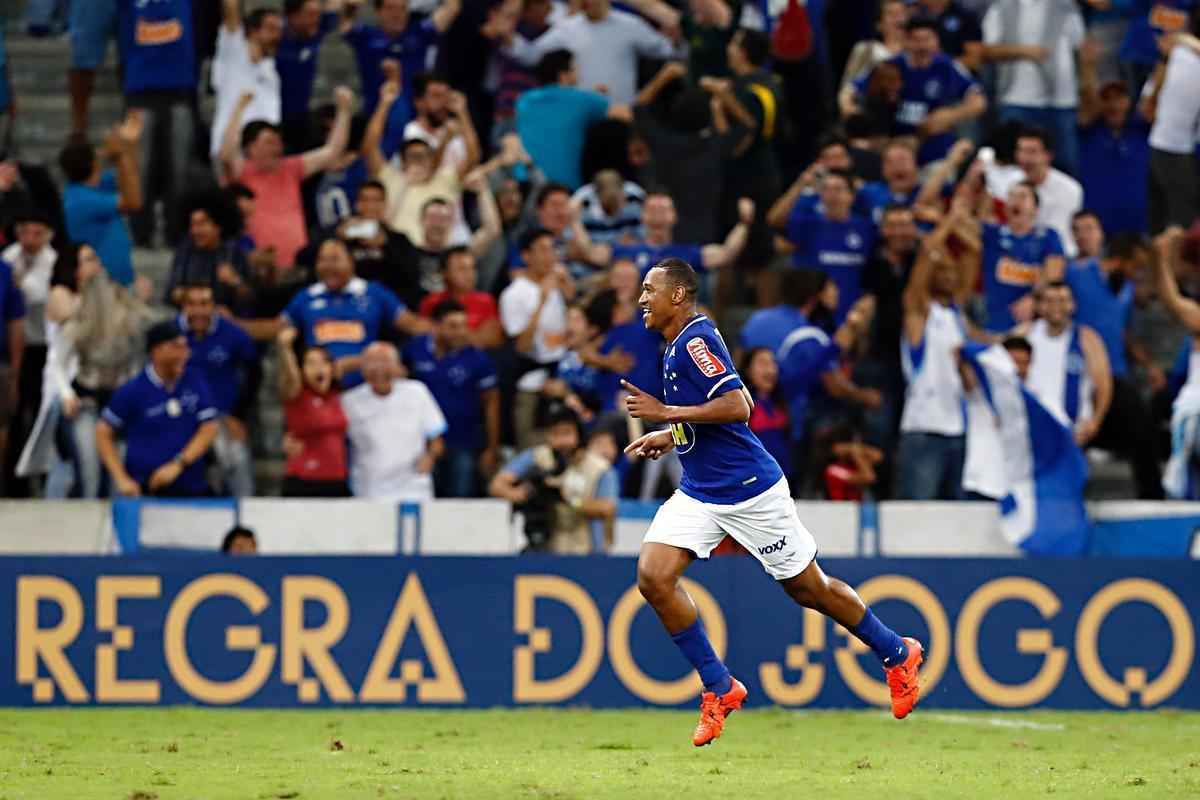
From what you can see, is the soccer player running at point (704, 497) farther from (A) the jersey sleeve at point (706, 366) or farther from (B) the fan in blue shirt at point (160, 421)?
(B) the fan in blue shirt at point (160, 421)

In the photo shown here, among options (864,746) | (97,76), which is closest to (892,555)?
(864,746)

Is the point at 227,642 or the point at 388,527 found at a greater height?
the point at 388,527

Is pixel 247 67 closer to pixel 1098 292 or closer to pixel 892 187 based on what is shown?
pixel 892 187

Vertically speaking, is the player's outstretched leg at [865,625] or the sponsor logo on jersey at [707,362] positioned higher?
the sponsor logo on jersey at [707,362]

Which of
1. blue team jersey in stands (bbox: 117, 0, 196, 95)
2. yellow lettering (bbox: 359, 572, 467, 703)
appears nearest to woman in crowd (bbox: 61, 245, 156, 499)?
blue team jersey in stands (bbox: 117, 0, 196, 95)

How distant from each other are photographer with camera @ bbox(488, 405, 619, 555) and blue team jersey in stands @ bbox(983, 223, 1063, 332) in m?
3.75

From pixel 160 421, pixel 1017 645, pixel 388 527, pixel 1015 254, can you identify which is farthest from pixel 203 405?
pixel 1015 254

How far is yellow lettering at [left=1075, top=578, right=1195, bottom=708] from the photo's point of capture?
13.4 meters

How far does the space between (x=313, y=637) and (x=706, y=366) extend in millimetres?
4625

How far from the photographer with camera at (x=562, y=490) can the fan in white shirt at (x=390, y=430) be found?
2.23 feet

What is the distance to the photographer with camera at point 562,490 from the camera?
14.2 meters

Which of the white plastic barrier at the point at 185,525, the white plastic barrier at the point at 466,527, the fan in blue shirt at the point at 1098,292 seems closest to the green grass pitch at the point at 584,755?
the white plastic barrier at the point at 185,525

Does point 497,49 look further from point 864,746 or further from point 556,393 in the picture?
point 864,746

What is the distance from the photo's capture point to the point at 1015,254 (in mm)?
16375
